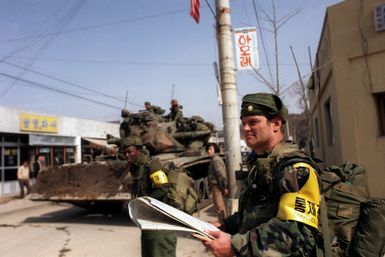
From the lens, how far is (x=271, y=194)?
5.32ft

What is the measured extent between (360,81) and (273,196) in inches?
247

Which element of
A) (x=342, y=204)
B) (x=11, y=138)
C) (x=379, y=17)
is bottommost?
(x=342, y=204)

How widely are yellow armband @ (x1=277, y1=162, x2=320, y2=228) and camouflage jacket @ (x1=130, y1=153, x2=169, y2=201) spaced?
6.80 ft

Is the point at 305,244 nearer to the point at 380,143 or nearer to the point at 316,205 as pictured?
the point at 316,205

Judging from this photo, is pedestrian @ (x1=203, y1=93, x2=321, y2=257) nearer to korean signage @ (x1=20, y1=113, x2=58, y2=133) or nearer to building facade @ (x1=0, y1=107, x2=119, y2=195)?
building facade @ (x1=0, y1=107, x2=119, y2=195)

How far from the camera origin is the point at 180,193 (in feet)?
12.0

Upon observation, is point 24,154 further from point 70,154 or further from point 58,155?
point 70,154

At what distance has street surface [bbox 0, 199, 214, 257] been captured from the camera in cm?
548

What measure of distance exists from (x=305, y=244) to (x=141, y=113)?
8.01 metres

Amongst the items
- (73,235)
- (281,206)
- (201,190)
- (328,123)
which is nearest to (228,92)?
(73,235)

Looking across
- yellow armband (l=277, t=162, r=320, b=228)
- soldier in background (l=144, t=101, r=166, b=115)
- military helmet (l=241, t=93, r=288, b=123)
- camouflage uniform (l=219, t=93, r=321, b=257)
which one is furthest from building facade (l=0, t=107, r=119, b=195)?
yellow armband (l=277, t=162, r=320, b=228)

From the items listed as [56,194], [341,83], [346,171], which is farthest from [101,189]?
[346,171]

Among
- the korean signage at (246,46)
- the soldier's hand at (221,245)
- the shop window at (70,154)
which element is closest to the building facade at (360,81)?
the korean signage at (246,46)

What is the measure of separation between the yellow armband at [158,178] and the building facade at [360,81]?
491 cm
